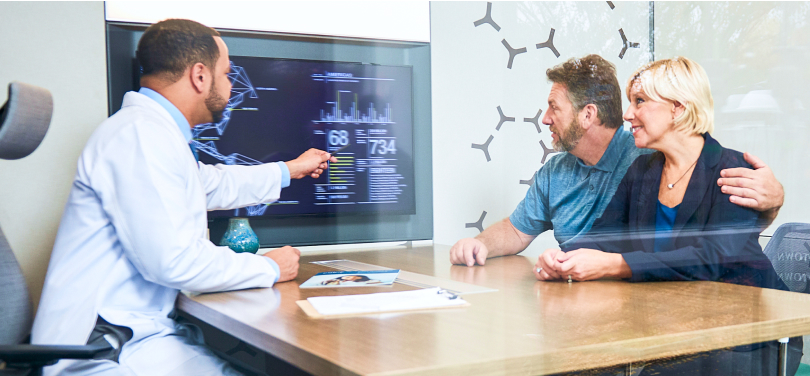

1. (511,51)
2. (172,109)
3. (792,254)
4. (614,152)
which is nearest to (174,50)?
(172,109)

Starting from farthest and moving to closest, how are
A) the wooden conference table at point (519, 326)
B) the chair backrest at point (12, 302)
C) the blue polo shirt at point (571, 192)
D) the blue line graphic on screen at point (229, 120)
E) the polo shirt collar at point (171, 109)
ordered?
the blue line graphic on screen at point (229, 120), the blue polo shirt at point (571, 192), the polo shirt collar at point (171, 109), the chair backrest at point (12, 302), the wooden conference table at point (519, 326)

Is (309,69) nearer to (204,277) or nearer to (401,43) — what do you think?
(401,43)

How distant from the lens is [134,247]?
1116 mm

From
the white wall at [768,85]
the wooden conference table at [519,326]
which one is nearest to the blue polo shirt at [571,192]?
the white wall at [768,85]

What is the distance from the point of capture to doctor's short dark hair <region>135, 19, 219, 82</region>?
1364 mm

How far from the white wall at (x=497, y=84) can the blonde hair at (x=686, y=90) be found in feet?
0.24

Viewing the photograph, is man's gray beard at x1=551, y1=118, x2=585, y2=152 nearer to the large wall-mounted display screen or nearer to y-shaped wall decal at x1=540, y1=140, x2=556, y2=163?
y-shaped wall decal at x1=540, y1=140, x2=556, y2=163

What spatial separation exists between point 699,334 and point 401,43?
1.55 meters

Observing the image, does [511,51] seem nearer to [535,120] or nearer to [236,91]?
[535,120]

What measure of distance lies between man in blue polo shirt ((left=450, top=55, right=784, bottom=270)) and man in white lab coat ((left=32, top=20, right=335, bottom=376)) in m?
0.68

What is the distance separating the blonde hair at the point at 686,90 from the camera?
4.08ft

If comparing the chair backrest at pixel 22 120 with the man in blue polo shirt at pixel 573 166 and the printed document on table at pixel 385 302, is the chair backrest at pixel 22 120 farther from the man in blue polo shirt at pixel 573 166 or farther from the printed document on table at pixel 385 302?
the man in blue polo shirt at pixel 573 166

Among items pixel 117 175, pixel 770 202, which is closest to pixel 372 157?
pixel 117 175

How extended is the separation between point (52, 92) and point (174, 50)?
510 mm
